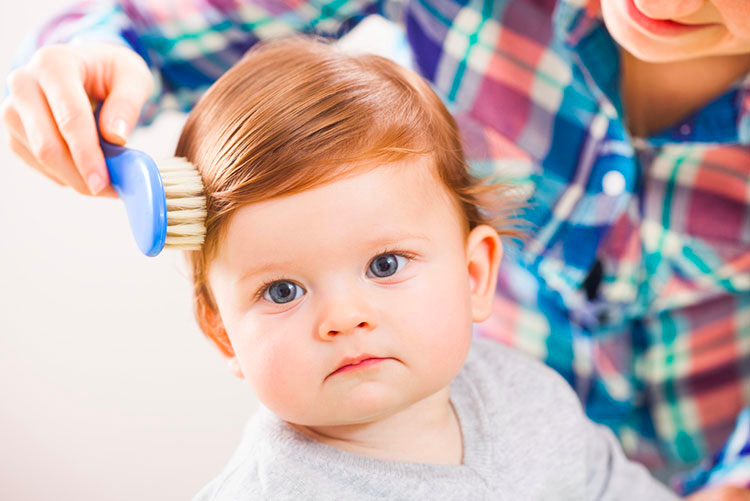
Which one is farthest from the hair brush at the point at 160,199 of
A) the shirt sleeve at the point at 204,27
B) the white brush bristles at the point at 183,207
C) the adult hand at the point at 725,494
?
the adult hand at the point at 725,494

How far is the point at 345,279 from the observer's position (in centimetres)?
62

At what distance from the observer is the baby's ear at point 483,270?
749 millimetres

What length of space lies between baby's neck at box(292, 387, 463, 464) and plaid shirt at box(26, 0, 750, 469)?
313mm

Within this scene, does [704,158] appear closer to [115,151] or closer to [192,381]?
[115,151]

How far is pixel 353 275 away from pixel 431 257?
3.0 inches

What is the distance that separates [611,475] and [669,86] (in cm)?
46

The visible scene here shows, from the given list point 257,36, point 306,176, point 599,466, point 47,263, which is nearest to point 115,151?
point 306,176

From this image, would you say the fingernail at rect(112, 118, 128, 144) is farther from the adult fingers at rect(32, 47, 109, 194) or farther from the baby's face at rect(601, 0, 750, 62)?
the baby's face at rect(601, 0, 750, 62)

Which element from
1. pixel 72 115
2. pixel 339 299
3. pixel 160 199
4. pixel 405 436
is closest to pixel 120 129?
pixel 72 115

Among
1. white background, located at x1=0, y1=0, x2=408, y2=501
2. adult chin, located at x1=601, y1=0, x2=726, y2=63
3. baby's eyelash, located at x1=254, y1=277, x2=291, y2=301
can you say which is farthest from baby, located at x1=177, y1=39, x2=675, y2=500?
white background, located at x1=0, y1=0, x2=408, y2=501

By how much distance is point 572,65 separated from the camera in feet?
3.03

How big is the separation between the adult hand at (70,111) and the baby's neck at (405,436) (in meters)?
0.29

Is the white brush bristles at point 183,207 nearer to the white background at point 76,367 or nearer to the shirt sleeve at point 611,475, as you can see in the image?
the shirt sleeve at point 611,475

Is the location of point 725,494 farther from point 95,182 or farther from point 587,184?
point 95,182
